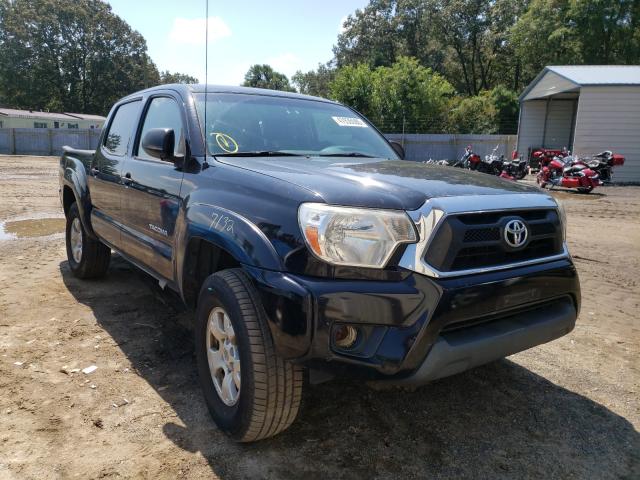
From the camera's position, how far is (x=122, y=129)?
15.1 ft

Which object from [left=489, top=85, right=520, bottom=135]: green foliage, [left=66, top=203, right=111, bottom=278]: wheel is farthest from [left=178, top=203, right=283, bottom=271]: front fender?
[left=489, top=85, right=520, bottom=135]: green foliage

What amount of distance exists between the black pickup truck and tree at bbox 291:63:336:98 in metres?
49.2

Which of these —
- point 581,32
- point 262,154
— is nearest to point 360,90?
point 581,32

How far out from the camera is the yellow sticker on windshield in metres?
3.25

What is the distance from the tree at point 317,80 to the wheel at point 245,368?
49675 millimetres

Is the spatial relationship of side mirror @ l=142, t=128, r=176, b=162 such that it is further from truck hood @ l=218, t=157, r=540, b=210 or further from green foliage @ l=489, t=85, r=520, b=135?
green foliage @ l=489, t=85, r=520, b=135

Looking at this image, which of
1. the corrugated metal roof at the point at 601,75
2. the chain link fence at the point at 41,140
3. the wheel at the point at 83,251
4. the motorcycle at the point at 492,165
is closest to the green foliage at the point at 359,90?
the corrugated metal roof at the point at 601,75

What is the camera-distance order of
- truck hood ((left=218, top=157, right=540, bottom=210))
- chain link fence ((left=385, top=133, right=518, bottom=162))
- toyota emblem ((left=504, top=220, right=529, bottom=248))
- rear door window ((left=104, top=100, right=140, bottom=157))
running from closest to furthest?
truck hood ((left=218, top=157, right=540, bottom=210)) < toyota emblem ((left=504, top=220, right=529, bottom=248)) < rear door window ((left=104, top=100, right=140, bottom=157)) < chain link fence ((left=385, top=133, right=518, bottom=162))

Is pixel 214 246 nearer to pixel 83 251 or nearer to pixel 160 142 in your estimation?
pixel 160 142

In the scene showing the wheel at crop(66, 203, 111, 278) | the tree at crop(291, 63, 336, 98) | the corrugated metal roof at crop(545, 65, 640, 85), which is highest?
the tree at crop(291, 63, 336, 98)

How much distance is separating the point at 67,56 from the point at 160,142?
61049 mm

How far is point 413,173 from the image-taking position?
2932 mm

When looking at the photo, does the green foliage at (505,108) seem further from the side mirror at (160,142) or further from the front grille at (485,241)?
the side mirror at (160,142)

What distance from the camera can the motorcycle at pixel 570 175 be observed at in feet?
48.4
